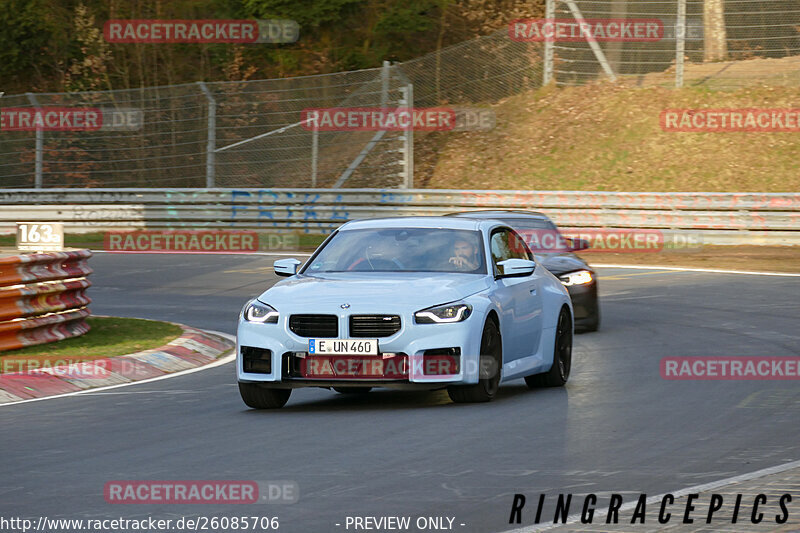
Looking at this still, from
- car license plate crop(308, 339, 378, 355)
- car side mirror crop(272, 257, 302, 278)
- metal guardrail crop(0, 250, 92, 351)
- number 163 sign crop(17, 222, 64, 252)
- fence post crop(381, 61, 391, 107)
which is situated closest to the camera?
car license plate crop(308, 339, 378, 355)

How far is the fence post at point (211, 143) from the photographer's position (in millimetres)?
34781

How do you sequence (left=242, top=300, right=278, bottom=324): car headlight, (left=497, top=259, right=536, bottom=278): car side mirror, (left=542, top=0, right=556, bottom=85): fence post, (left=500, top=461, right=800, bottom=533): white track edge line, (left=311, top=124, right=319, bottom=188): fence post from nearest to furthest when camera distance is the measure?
1. (left=500, top=461, right=800, bottom=533): white track edge line
2. (left=242, top=300, right=278, bottom=324): car headlight
3. (left=497, top=259, right=536, bottom=278): car side mirror
4. (left=311, top=124, right=319, bottom=188): fence post
5. (left=542, top=0, right=556, bottom=85): fence post

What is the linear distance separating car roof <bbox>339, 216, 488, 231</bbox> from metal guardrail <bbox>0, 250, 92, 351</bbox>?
3518mm

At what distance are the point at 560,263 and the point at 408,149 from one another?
17767 mm

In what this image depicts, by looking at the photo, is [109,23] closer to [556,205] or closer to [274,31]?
[274,31]

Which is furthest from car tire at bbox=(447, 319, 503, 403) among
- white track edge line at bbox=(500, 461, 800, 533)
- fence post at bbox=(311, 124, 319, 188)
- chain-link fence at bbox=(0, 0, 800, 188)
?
fence post at bbox=(311, 124, 319, 188)

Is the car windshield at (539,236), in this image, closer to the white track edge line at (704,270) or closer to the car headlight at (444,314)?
the car headlight at (444,314)

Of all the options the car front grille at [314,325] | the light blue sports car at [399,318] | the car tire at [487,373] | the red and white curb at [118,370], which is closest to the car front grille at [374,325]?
the light blue sports car at [399,318]

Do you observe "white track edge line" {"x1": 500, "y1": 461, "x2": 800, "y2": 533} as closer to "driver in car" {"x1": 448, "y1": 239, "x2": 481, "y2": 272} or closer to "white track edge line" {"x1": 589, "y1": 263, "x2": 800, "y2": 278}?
"driver in car" {"x1": 448, "y1": 239, "x2": 481, "y2": 272}

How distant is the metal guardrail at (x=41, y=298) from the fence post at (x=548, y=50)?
22219 millimetres

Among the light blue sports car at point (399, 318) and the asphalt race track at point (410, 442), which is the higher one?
the light blue sports car at point (399, 318)

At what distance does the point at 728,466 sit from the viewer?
26.6ft

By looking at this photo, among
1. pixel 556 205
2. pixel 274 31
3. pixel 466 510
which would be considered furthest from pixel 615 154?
pixel 466 510

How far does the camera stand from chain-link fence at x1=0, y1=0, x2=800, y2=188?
34.8 metres
